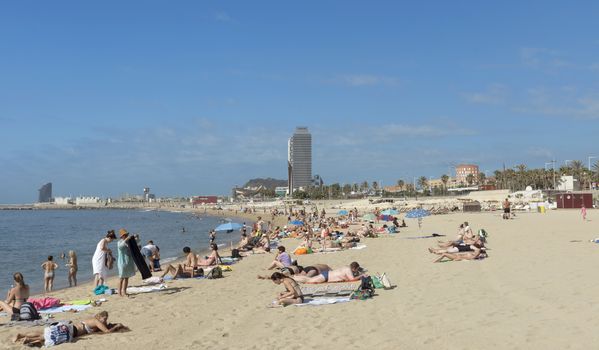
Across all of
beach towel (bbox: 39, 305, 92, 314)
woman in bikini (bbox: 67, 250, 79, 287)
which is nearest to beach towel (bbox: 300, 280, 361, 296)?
beach towel (bbox: 39, 305, 92, 314)

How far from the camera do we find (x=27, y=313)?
8.67 metres

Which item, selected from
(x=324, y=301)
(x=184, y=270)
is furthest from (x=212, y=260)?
(x=324, y=301)

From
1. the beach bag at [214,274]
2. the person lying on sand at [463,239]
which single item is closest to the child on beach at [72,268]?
the beach bag at [214,274]

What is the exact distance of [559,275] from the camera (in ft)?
33.8

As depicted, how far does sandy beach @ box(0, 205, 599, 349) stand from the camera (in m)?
6.51

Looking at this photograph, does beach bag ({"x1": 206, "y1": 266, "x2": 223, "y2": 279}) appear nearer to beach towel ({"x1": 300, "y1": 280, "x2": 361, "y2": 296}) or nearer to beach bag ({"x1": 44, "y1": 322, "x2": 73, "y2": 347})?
beach towel ({"x1": 300, "y1": 280, "x2": 361, "y2": 296})

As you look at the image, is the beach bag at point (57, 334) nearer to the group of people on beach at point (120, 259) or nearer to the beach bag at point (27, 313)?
the beach bag at point (27, 313)

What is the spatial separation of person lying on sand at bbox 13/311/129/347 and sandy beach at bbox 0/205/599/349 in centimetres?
21

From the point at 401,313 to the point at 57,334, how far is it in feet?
16.8

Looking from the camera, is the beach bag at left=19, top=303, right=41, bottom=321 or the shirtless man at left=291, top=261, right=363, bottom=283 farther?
the shirtless man at left=291, top=261, right=363, bottom=283

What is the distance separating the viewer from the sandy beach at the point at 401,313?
21.4 ft

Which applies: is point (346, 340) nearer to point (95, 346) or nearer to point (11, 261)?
point (95, 346)

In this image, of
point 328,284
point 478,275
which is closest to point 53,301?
point 328,284

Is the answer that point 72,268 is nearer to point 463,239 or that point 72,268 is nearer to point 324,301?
point 324,301
